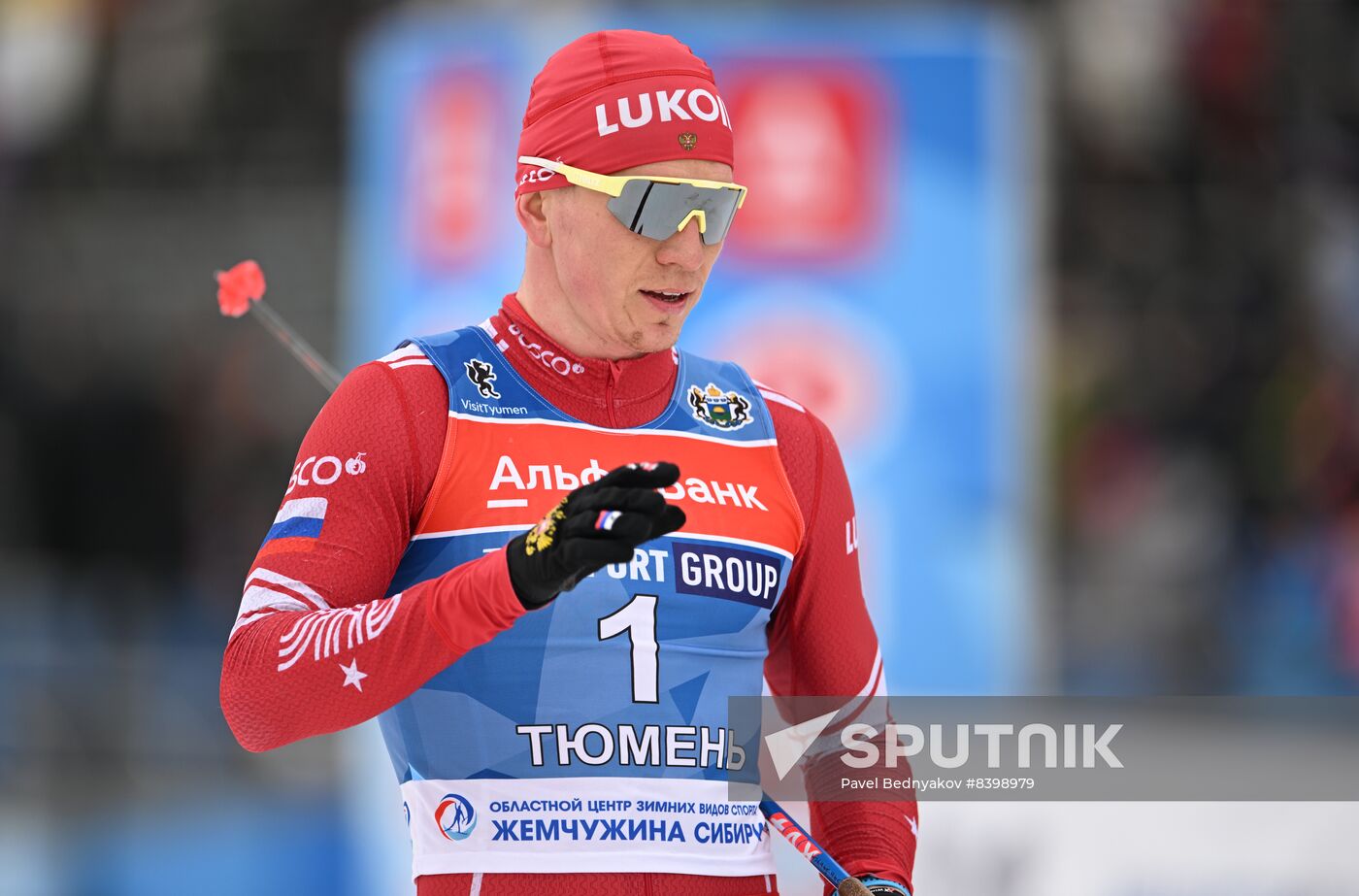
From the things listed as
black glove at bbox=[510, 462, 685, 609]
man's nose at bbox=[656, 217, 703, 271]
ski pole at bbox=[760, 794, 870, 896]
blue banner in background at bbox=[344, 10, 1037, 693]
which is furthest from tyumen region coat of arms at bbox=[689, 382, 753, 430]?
blue banner in background at bbox=[344, 10, 1037, 693]

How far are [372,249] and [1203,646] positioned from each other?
17.4 feet

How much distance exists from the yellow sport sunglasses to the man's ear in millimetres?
165

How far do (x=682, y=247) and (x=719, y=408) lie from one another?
37 cm

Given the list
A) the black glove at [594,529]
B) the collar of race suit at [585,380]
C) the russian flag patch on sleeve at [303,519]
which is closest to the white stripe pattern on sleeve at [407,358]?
the collar of race suit at [585,380]

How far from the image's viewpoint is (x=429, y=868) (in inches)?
131

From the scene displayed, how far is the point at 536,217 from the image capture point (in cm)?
358

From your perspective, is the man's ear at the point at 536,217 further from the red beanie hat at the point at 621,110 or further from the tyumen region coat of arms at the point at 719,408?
the tyumen region coat of arms at the point at 719,408

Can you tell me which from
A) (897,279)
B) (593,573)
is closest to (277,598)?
(593,573)

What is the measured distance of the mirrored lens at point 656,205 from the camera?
3.36 meters

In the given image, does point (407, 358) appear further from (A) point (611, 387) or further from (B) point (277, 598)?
(B) point (277, 598)

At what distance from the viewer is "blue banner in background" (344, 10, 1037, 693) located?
9031mm

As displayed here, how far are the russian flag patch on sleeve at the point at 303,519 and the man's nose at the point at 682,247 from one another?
29.2 inches

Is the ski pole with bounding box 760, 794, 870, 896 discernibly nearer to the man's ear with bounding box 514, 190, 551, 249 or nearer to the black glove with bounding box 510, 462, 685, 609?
the black glove with bounding box 510, 462, 685, 609

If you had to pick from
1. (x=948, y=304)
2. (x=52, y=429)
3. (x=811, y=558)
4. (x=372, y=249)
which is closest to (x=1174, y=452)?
(x=948, y=304)
